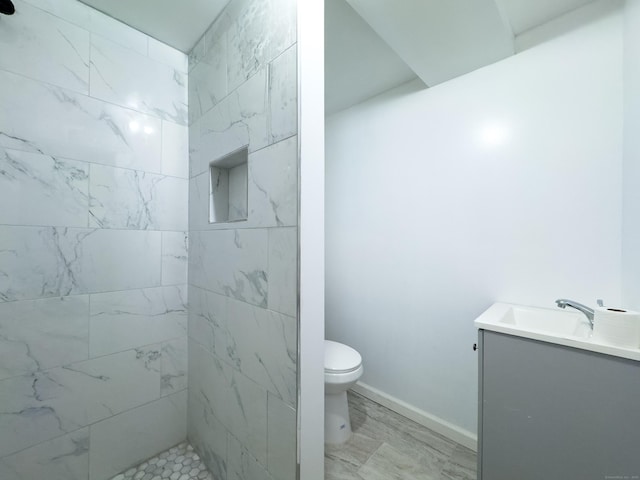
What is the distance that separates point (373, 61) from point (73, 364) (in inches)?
94.8

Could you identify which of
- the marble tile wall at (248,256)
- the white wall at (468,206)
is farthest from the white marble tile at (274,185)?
the white wall at (468,206)

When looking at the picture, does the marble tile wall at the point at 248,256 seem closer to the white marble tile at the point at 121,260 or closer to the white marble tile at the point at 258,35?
the white marble tile at the point at 258,35

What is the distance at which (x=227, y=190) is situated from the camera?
58.4 inches

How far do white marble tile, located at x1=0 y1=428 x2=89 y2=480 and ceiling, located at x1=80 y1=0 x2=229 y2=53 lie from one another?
2.11 metres

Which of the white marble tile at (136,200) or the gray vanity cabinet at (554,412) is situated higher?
the white marble tile at (136,200)

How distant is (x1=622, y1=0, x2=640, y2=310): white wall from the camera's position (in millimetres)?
1011

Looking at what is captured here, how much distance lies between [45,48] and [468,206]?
233cm

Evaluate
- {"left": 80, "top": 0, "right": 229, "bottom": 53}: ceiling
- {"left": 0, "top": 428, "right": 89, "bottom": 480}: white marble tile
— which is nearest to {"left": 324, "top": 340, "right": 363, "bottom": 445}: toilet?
{"left": 0, "top": 428, "right": 89, "bottom": 480}: white marble tile

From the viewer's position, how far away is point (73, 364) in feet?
4.06

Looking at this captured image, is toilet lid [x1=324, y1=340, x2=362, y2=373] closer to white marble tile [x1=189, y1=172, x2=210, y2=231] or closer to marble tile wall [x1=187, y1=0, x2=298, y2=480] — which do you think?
marble tile wall [x1=187, y1=0, x2=298, y2=480]

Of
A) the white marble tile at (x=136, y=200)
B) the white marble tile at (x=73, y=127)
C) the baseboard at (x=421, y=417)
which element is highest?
the white marble tile at (x=73, y=127)

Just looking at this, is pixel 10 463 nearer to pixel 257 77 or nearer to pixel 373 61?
pixel 257 77

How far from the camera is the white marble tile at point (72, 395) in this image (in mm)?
1105

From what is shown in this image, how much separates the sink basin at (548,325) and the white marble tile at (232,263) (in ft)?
3.20
